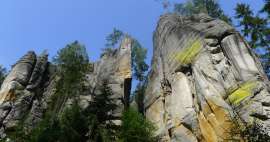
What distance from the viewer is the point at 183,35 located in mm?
31828

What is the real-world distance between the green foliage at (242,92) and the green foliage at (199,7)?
2848cm

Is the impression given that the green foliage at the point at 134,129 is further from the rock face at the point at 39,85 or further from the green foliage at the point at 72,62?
the green foliage at the point at 72,62

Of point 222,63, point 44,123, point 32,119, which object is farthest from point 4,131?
→ point 222,63

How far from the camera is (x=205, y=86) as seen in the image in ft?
82.1

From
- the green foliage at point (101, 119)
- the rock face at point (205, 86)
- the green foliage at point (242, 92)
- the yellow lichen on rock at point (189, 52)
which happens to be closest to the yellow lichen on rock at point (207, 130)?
the rock face at point (205, 86)

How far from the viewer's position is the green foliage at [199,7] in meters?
52.2

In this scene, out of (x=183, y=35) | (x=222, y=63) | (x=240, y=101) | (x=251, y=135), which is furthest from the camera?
(x=183, y=35)

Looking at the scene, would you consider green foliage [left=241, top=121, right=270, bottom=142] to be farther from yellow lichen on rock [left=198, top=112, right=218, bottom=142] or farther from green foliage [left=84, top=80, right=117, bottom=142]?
green foliage [left=84, top=80, right=117, bottom=142]

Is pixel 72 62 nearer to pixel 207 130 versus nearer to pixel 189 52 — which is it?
pixel 189 52

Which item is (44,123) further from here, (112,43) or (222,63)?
(112,43)

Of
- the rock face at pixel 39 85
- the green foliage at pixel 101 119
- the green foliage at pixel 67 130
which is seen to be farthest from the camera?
the rock face at pixel 39 85

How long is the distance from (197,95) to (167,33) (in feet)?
37.5

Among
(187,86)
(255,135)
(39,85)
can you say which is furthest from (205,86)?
(39,85)

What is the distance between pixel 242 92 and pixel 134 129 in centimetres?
701
